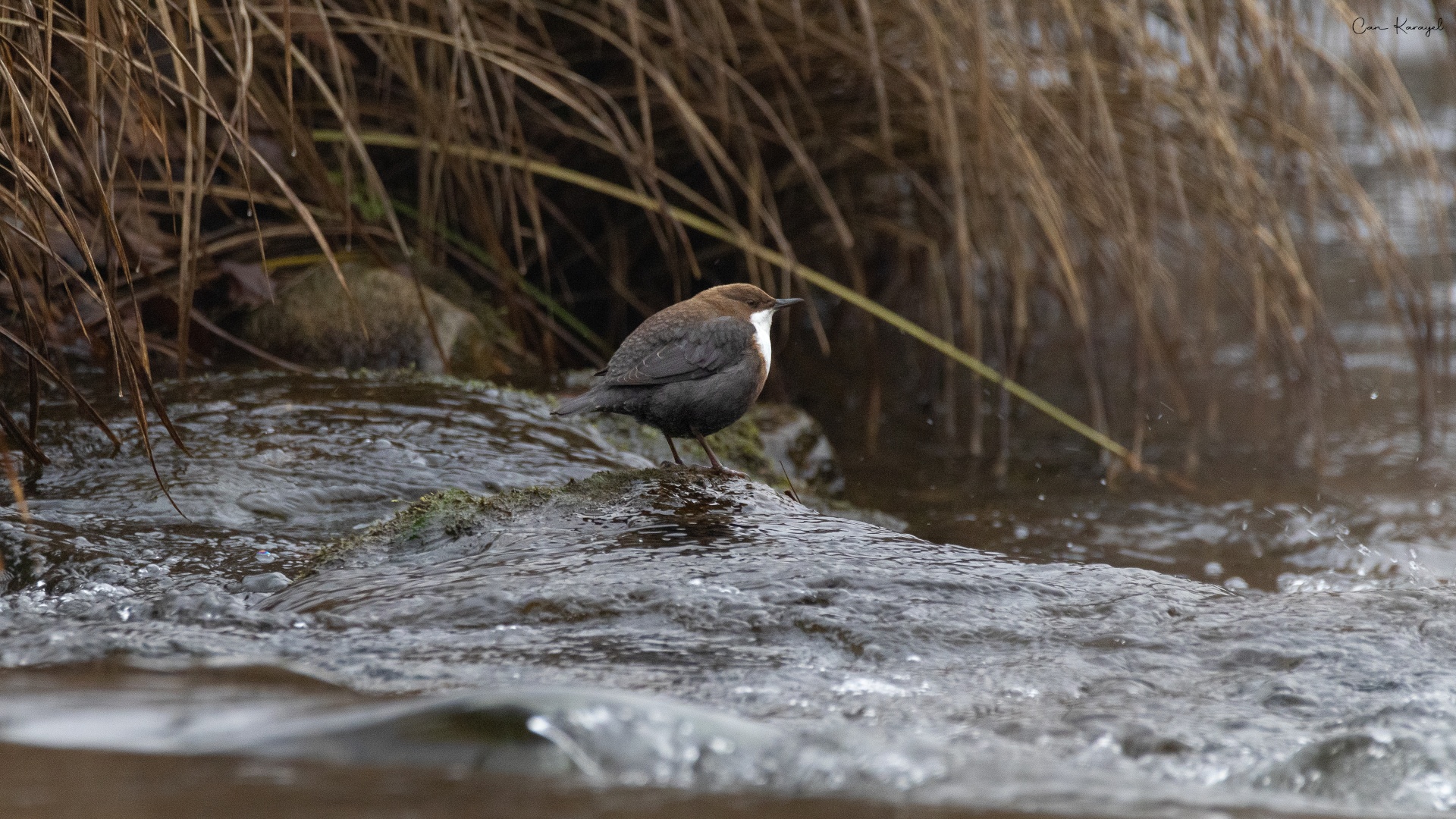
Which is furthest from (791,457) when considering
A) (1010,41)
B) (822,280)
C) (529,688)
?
(529,688)

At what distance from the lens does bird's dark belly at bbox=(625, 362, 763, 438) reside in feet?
10.1

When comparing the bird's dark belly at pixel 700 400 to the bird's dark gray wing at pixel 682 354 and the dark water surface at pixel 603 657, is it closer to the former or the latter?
the bird's dark gray wing at pixel 682 354

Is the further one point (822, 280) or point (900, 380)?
point (900, 380)

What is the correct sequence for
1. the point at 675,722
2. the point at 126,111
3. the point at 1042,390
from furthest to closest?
the point at 1042,390 → the point at 126,111 → the point at 675,722

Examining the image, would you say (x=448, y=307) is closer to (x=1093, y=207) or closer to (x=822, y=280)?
(x=822, y=280)

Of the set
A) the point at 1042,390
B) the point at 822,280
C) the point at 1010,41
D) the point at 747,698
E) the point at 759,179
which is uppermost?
the point at 1010,41

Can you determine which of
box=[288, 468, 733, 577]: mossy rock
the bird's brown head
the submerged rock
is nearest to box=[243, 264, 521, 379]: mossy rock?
the submerged rock

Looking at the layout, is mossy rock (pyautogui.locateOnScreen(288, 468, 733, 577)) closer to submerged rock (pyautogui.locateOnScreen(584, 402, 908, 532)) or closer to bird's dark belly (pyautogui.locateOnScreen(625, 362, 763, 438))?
bird's dark belly (pyautogui.locateOnScreen(625, 362, 763, 438))

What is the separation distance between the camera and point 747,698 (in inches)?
81.6

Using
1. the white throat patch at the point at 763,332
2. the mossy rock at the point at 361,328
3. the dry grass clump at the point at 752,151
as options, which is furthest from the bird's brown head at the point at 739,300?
the mossy rock at the point at 361,328

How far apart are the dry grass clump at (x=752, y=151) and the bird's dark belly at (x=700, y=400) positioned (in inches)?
35.5

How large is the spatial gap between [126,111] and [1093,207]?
3.03m

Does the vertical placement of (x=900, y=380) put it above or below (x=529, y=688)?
below

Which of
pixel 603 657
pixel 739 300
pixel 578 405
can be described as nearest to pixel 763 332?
pixel 739 300
